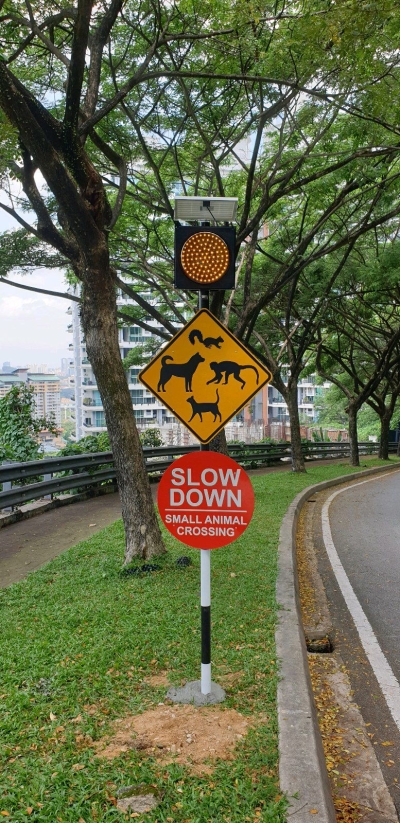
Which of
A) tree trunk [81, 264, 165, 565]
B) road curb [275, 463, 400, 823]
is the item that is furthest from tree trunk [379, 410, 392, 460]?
road curb [275, 463, 400, 823]

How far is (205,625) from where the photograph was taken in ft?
13.5

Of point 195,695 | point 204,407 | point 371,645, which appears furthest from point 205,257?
point 371,645

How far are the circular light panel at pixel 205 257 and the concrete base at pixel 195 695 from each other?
2.64m

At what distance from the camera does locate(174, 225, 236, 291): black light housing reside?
4.14 metres

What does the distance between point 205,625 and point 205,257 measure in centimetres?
234

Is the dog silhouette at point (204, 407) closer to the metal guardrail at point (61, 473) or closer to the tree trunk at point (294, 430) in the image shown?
the metal guardrail at point (61, 473)

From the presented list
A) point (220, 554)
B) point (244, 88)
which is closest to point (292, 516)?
point (220, 554)

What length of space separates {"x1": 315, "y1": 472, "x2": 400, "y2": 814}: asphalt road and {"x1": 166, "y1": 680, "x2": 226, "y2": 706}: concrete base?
3.24 feet

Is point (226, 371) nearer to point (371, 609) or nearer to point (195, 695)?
point (195, 695)

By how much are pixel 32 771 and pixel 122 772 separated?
1.48ft

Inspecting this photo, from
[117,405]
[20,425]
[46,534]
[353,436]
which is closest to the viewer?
[117,405]

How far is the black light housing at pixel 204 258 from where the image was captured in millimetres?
4137

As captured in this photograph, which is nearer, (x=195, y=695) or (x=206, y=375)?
(x=206, y=375)

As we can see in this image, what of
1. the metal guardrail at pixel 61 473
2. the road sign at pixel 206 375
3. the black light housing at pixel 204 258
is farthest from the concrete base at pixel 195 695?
the metal guardrail at pixel 61 473
